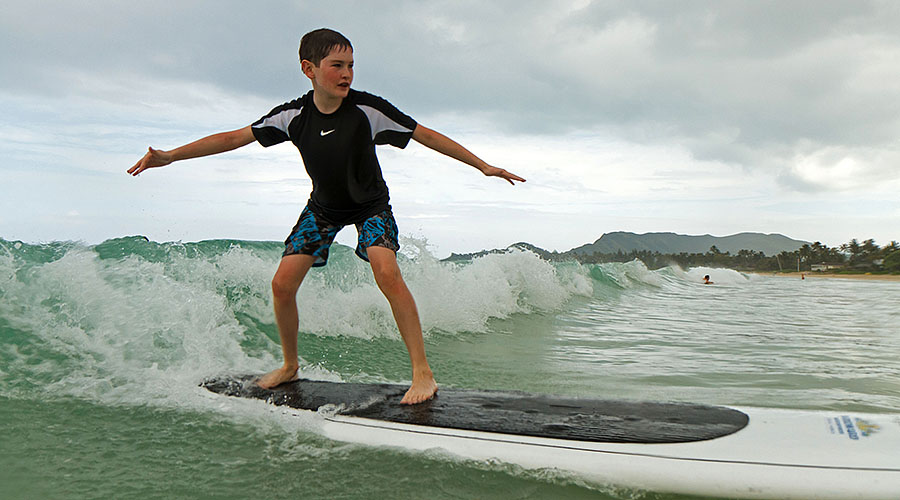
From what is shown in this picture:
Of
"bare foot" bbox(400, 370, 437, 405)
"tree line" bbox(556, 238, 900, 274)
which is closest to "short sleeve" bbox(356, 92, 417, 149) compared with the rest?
"bare foot" bbox(400, 370, 437, 405)

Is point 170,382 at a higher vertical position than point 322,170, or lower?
lower

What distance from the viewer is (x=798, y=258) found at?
80.9m

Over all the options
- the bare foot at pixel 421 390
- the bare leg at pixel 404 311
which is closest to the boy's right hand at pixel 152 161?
the bare leg at pixel 404 311

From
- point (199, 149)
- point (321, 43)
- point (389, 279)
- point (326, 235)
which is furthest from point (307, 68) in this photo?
point (389, 279)

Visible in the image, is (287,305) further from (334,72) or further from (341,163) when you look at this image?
(334,72)

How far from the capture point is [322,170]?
10.4ft

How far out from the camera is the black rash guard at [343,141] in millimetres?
3133

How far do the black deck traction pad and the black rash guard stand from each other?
3.36ft

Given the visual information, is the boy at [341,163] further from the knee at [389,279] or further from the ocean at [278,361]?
the ocean at [278,361]

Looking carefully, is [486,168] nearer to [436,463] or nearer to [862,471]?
[436,463]

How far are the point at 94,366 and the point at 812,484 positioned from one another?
4208 mm

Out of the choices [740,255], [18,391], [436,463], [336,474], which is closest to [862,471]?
[436,463]

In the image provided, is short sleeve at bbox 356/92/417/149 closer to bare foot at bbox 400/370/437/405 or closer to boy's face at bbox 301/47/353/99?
boy's face at bbox 301/47/353/99

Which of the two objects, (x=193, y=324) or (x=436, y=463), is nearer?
(x=436, y=463)
